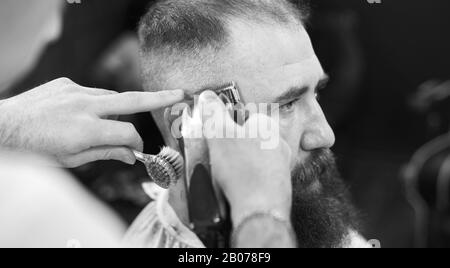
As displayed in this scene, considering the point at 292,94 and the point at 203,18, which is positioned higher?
the point at 203,18

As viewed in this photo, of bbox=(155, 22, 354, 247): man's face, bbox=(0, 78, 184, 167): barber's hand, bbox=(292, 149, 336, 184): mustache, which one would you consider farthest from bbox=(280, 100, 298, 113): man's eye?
bbox=(0, 78, 184, 167): barber's hand

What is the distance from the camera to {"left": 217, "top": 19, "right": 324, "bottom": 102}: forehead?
115 centimetres

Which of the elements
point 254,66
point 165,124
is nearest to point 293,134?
point 254,66

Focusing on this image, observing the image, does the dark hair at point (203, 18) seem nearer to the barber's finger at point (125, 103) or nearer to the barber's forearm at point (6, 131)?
the barber's finger at point (125, 103)

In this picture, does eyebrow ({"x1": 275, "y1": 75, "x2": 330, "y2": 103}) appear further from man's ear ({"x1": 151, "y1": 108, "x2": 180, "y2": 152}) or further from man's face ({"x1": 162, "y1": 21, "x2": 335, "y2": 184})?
man's ear ({"x1": 151, "y1": 108, "x2": 180, "y2": 152})

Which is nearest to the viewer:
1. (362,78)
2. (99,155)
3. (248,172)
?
(248,172)

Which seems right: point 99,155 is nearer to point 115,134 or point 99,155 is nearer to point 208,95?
point 115,134

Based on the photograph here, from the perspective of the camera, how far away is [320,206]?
1.27m

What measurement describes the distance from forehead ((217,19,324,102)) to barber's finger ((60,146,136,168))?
0.87ft

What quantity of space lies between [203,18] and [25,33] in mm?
425

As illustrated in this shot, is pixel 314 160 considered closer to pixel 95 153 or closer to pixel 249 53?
pixel 249 53

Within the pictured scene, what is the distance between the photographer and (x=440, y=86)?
5.50 ft

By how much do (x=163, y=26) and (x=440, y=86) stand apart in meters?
0.91

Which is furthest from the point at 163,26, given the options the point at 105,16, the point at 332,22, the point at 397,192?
the point at 397,192
